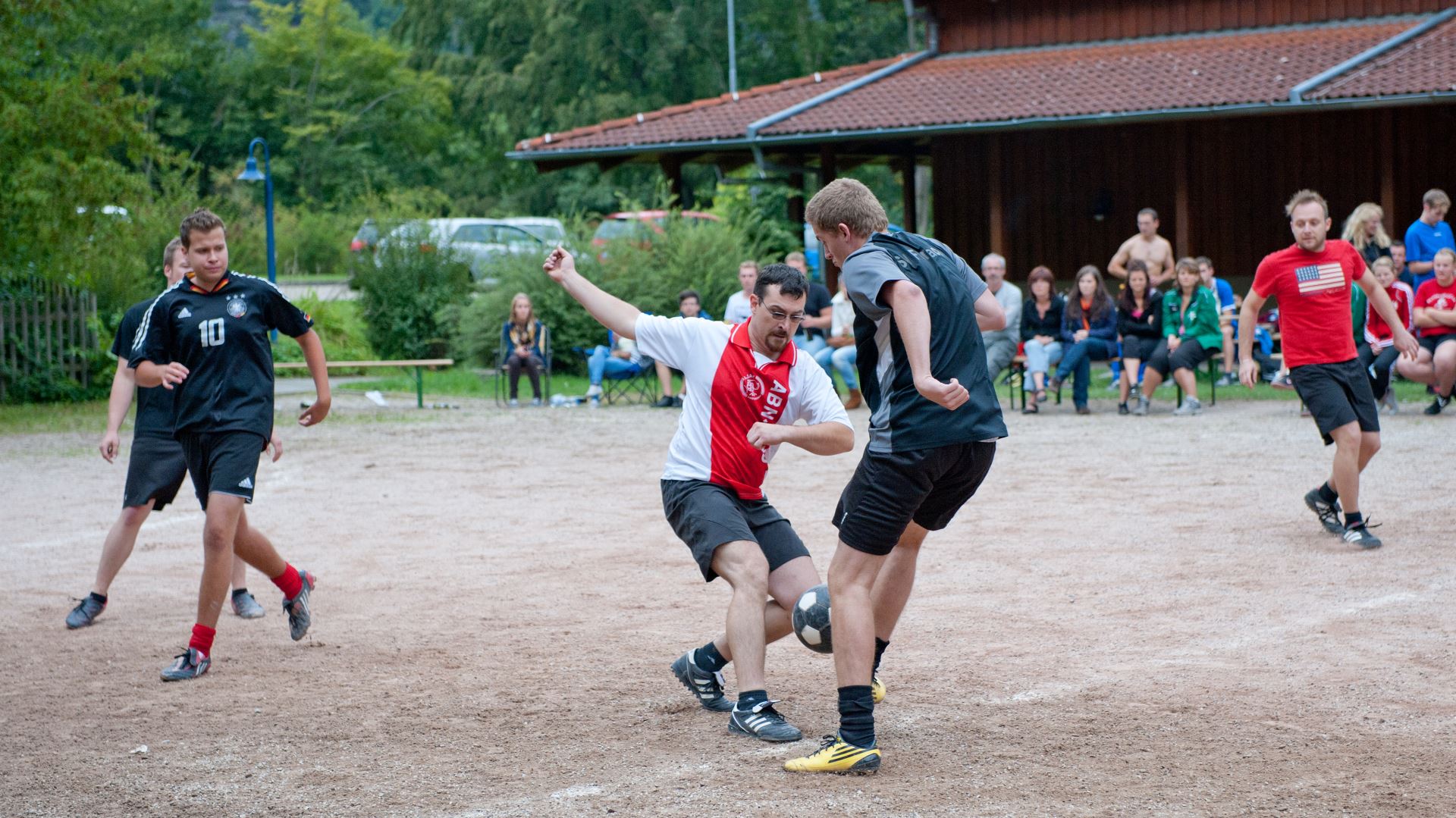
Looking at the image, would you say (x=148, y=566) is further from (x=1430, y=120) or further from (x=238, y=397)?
(x=1430, y=120)

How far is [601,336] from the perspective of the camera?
68.6 feet

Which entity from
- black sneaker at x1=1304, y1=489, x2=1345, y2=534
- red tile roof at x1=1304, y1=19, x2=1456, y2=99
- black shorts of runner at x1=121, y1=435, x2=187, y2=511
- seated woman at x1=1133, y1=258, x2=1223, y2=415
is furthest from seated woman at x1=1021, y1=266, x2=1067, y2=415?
black shorts of runner at x1=121, y1=435, x2=187, y2=511

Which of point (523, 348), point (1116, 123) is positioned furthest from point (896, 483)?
point (1116, 123)

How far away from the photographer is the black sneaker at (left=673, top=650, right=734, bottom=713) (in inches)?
213

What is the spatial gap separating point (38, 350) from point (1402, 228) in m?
17.4

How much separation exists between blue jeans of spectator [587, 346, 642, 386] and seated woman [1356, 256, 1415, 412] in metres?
7.97

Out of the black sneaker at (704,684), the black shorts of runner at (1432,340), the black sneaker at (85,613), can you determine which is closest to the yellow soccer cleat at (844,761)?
the black sneaker at (704,684)

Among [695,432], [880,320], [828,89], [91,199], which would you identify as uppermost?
[828,89]

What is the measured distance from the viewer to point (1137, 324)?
1535 cm

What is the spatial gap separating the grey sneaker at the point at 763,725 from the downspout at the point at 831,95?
57.5 ft

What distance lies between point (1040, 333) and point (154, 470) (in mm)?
10485

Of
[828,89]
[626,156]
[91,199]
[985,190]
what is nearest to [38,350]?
[91,199]

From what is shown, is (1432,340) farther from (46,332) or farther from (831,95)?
(46,332)

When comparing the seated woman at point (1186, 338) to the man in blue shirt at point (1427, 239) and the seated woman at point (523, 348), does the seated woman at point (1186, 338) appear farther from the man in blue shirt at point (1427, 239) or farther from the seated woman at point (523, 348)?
the seated woman at point (523, 348)
